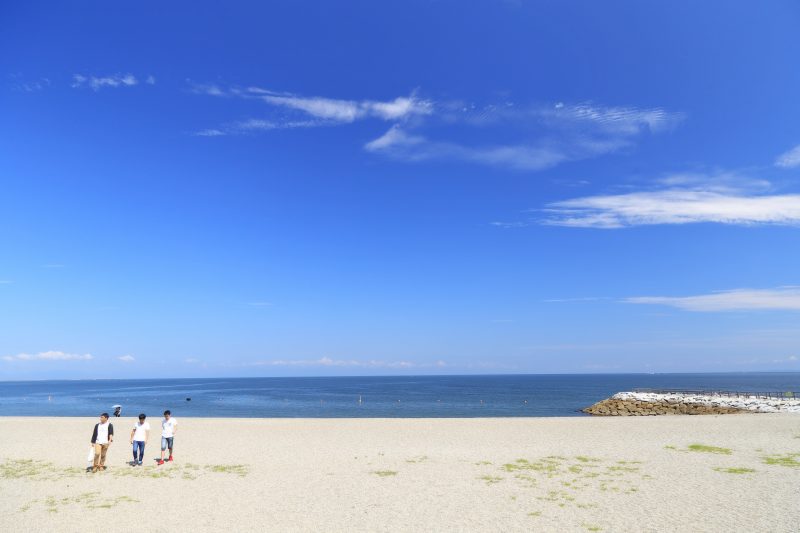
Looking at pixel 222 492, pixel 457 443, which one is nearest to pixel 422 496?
pixel 222 492

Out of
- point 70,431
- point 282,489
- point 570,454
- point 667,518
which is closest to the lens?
point 667,518

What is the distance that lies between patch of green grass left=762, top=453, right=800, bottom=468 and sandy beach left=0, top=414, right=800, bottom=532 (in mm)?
71

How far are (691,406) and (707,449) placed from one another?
46.4m

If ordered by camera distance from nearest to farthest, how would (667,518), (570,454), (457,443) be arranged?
(667,518), (570,454), (457,443)

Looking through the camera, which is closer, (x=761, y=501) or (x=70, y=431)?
(x=761, y=501)

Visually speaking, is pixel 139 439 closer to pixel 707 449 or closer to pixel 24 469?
pixel 24 469

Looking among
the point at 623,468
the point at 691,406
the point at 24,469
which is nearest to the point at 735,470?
the point at 623,468

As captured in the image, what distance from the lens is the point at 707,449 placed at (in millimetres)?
21891

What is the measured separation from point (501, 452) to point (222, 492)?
12.5 m

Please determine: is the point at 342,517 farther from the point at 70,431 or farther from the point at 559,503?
the point at 70,431

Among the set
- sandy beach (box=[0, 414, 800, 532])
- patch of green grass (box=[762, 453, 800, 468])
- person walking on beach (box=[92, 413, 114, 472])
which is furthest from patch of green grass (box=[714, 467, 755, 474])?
person walking on beach (box=[92, 413, 114, 472])

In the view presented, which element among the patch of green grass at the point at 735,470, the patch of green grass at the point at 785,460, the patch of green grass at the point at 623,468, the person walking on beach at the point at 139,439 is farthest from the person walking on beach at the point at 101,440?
the patch of green grass at the point at 785,460

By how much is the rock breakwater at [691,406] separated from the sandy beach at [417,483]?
3386cm

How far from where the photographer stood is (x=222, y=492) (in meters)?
14.6
